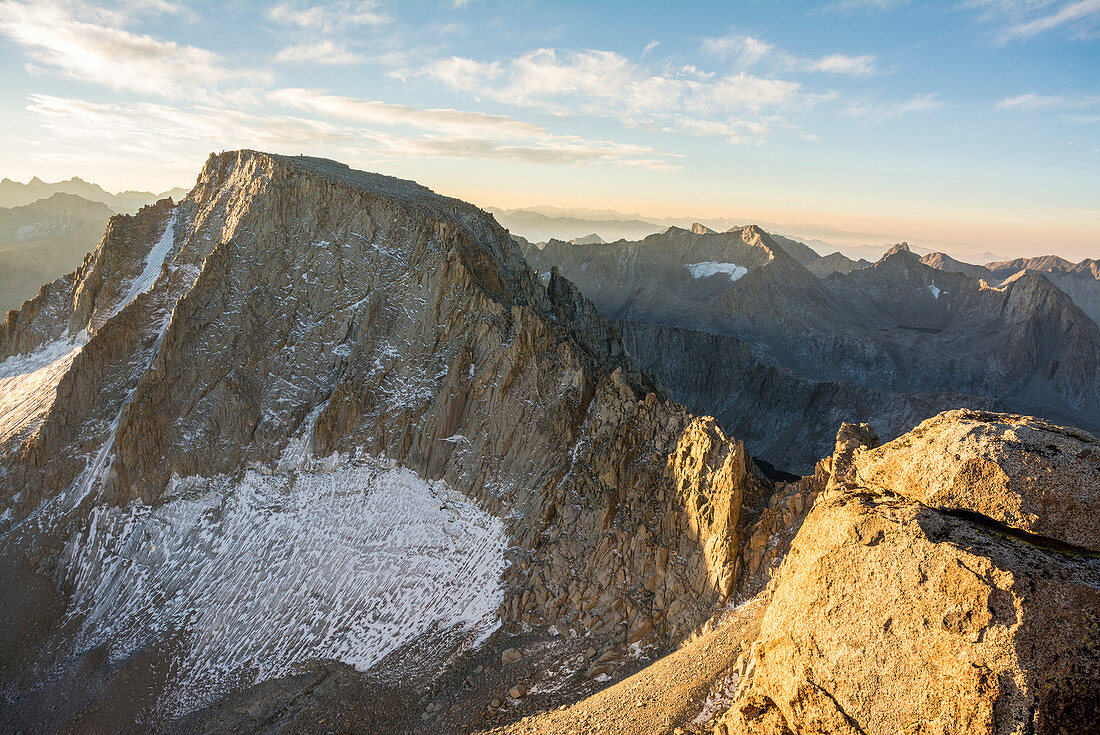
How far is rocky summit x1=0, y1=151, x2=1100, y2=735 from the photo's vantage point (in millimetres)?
13422

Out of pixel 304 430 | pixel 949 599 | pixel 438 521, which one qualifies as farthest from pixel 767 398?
pixel 949 599

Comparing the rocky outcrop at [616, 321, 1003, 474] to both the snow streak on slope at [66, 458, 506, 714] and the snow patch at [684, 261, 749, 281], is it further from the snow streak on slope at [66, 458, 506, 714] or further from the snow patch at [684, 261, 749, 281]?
the snow streak on slope at [66, 458, 506, 714]

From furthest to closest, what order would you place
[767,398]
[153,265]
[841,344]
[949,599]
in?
[841,344], [767,398], [153,265], [949,599]

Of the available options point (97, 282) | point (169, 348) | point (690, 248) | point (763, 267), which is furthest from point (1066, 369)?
point (97, 282)

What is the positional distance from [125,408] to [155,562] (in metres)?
13.3

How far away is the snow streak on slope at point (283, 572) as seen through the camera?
37.5m

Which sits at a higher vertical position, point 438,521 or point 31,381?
point 31,381

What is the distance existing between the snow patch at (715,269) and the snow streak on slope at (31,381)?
166 m

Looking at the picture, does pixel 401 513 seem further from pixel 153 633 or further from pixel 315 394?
pixel 153 633

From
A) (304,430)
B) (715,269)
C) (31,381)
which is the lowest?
(304,430)

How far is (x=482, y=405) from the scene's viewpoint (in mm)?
47688

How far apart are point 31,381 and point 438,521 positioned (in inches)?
1690

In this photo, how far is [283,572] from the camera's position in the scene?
41.4 m

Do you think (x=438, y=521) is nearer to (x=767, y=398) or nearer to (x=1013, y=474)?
(x=1013, y=474)
